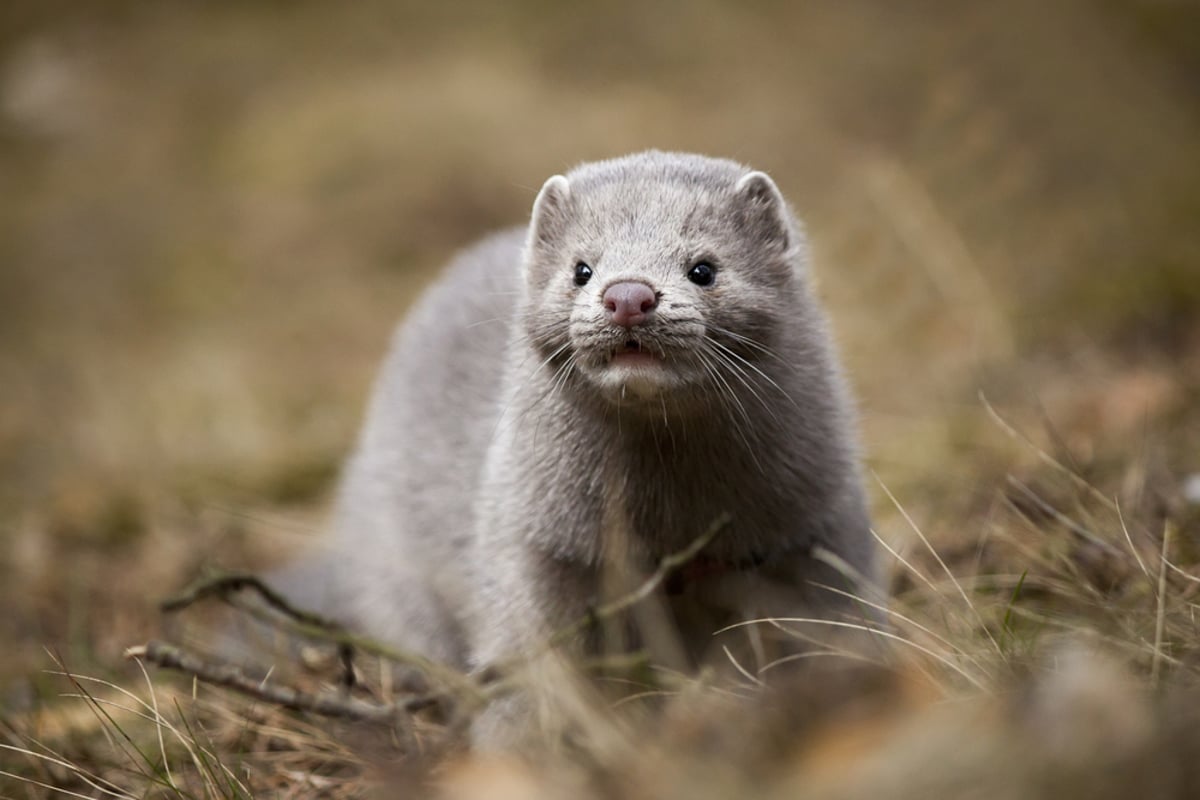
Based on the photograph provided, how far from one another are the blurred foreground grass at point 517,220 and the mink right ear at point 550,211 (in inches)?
53.5

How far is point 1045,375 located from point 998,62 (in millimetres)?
2294

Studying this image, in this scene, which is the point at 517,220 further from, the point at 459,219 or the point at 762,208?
the point at 762,208

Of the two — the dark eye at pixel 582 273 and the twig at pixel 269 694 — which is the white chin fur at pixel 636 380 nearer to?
the dark eye at pixel 582 273

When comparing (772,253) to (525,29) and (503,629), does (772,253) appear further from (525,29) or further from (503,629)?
(525,29)

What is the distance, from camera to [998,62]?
7023mm

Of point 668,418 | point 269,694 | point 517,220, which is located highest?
point 517,220

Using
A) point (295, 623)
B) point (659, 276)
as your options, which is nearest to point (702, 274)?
point (659, 276)

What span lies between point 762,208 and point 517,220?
6.71 metres

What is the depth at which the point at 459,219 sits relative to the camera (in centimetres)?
1005

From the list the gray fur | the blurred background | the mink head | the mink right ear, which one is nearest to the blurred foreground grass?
the blurred background

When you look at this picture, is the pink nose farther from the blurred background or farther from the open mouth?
the blurred background

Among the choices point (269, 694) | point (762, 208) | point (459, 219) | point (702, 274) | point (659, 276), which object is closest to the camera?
point (269, 694)

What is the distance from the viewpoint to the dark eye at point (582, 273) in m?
3.08

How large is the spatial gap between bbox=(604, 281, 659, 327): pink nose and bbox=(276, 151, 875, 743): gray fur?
36 mm
